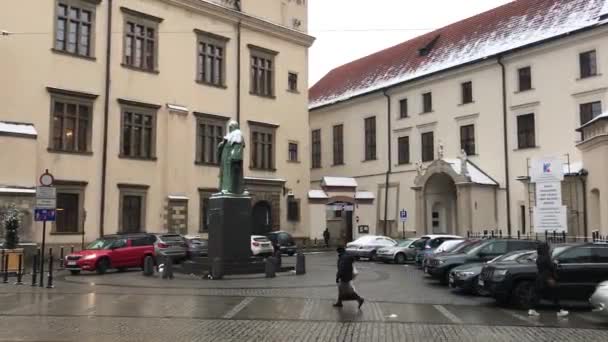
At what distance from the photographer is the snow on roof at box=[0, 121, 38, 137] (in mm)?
29158

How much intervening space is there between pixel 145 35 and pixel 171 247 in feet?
45.1

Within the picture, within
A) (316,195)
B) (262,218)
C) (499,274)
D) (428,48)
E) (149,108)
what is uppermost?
(428,48)

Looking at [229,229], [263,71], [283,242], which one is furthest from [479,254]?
[263,71]

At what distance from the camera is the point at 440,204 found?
44.2 m

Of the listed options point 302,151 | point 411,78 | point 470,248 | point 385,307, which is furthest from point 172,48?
point 385,307

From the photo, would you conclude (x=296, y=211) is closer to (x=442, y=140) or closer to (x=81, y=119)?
(x=442, y=140)

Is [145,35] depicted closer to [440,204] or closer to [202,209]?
[202,209]

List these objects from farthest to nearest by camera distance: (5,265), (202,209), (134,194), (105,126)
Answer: (202,209) < (134,194) < (105,126) < (5,265)

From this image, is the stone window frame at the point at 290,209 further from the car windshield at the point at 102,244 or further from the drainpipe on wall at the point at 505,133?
the car windshield at the point at 102,244

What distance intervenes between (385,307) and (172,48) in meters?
26.1

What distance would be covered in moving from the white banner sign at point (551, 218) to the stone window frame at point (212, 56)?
865 inches

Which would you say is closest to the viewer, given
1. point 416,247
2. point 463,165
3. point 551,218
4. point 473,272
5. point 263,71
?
point 473,272

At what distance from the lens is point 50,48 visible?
31.5 metres

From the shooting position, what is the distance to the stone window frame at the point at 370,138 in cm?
5109
